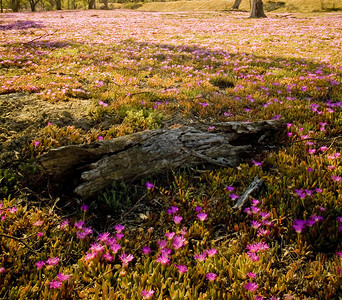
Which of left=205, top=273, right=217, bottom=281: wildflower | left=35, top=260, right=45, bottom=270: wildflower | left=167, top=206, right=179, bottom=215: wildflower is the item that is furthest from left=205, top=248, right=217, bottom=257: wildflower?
left=35, top=260, right=45, bottom=270: wildflower

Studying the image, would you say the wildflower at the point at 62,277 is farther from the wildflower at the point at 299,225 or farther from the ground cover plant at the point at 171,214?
the wildflower at the point at 299,225

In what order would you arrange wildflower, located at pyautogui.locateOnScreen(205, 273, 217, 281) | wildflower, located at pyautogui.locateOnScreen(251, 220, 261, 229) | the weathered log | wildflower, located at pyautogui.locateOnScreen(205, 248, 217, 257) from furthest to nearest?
the weathered log, wildflower, located at pyautogui.locateOnScreen(251, 220, 261, 229), wildflower, located at pyautogui.locateOnScreen(205, 248, 217, 257), wildflower, located at pyautogui.locateOnScreen(205, 273, 217, 281)

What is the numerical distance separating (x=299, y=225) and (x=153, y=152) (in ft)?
6.77

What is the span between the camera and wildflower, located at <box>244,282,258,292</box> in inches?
79.6

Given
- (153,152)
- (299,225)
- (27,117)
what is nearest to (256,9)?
(27,117)

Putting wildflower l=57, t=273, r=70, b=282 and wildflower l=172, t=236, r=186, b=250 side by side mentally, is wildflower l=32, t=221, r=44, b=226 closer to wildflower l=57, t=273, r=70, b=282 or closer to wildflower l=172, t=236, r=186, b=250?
wildflower l=57, t=273, r=70, b=282

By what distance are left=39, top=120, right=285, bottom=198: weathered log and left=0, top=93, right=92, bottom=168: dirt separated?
1.19 m

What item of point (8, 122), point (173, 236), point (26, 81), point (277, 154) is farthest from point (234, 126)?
point (26, 81)

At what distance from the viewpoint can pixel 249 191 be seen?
3088mm

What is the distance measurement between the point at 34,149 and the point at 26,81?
412cm

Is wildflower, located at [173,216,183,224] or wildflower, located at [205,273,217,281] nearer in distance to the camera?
wildflower, located at [205,273,217,281]

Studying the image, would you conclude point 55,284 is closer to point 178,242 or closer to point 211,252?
point 178,242

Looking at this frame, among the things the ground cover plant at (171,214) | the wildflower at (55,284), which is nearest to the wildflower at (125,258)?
the ground cover plant at (171,214)

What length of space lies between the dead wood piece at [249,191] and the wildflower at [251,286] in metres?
0.97
